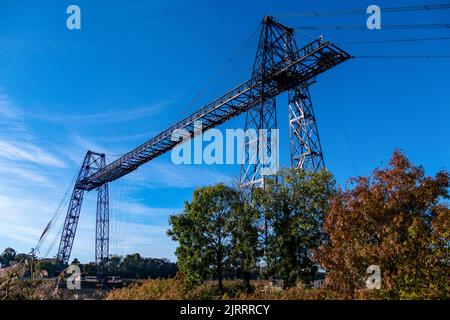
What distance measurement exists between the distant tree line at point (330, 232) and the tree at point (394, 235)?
0.03 m

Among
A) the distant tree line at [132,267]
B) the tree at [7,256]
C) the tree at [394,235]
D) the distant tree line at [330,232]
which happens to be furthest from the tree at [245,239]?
the tree at [7,256]

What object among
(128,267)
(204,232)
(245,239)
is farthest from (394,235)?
(128,267)

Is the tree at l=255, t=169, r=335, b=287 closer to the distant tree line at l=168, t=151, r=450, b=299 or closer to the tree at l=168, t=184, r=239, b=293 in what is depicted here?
the distant tree line at l=168, t=151, r=450, b=299

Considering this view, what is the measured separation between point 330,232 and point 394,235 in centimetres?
332

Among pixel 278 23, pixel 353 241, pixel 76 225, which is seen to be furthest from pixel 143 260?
pixel 353 241

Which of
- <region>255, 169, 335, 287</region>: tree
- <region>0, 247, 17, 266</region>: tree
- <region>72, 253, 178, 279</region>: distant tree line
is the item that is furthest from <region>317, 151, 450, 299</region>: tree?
<region>0, 247, 17, 266</region>: tree

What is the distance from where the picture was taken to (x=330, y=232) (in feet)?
46.3

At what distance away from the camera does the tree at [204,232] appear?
22984 millimetres

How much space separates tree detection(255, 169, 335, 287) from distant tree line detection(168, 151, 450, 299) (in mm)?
51

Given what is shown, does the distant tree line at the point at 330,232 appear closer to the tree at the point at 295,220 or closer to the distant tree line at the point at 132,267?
the tree at the point at 295,220

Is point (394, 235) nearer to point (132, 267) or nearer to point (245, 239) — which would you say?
point (245, 239)
